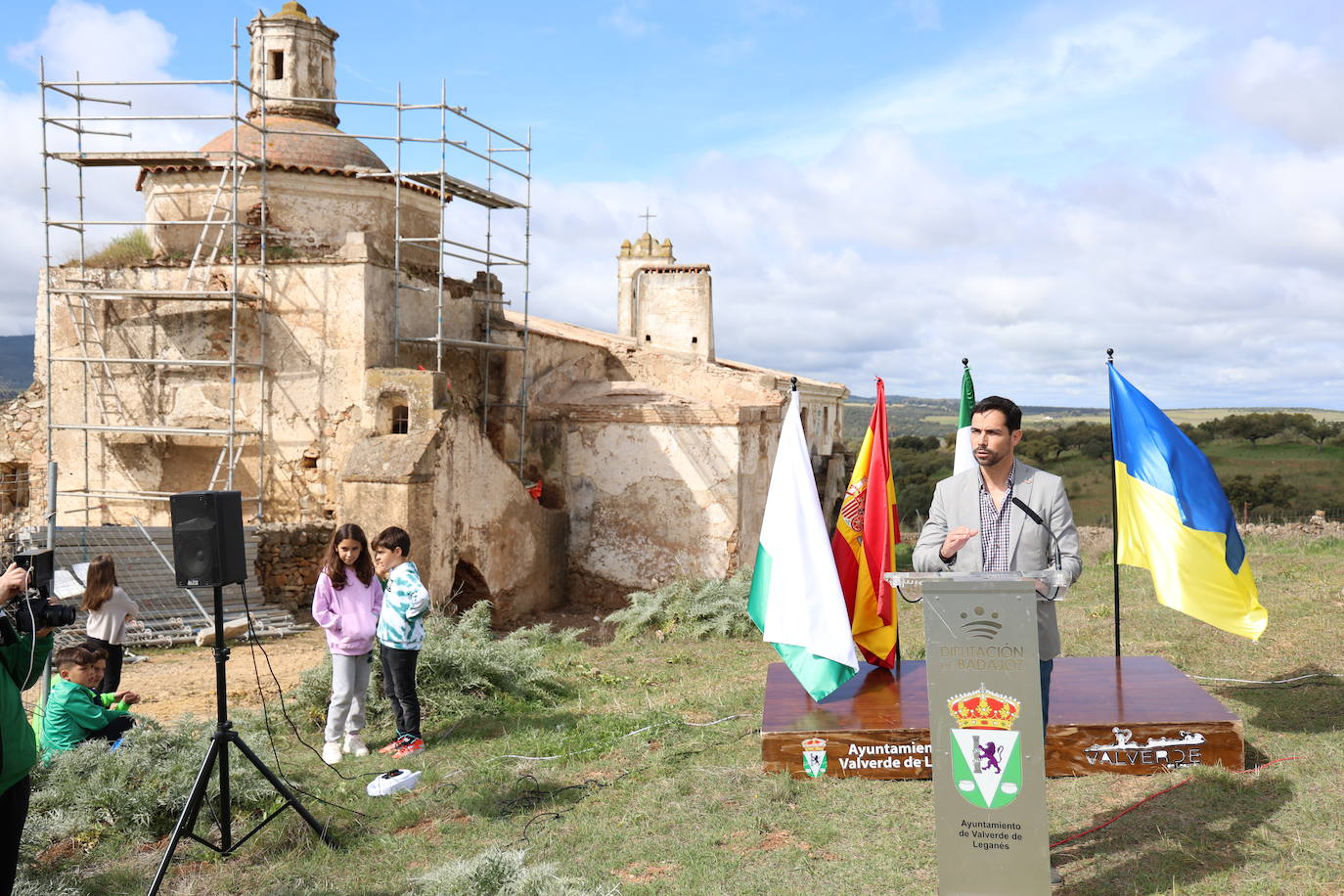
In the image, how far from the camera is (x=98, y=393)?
48.5 feet

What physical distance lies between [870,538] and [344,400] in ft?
30.1

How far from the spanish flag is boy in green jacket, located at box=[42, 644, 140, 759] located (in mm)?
5116

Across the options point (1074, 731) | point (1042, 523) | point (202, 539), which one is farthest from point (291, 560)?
point (1042, 523)

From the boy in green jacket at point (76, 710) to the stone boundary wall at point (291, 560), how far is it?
7.02 metres

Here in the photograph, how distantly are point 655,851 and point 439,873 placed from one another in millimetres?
1133

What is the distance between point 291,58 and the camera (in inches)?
667

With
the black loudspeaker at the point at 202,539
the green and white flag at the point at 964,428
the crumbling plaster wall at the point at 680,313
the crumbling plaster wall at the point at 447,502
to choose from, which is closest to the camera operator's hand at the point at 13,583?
the black loudspeaker at the point at 202,539

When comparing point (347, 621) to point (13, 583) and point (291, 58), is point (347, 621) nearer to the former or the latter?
point (13, 583)

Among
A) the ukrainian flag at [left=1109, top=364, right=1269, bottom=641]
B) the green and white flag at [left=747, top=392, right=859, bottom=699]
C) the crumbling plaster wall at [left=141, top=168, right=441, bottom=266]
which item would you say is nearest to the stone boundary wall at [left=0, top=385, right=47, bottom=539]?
the crumbling plaster wall at [left=141, top=168, right=441, bottom=266]

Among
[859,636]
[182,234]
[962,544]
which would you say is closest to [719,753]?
[859,636]

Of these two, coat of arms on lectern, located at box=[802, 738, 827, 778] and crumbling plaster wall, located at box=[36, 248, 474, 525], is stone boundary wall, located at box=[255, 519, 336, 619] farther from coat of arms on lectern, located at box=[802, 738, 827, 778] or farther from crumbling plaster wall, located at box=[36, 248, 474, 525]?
coat of arms on lectern, located at box=[802, 738, 827, 778]

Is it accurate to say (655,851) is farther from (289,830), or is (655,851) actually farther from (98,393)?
(98,393)

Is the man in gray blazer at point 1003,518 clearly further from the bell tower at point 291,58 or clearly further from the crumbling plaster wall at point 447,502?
the bell tower at point 291,58

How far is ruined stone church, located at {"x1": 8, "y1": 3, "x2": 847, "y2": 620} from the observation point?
45.5 ft
